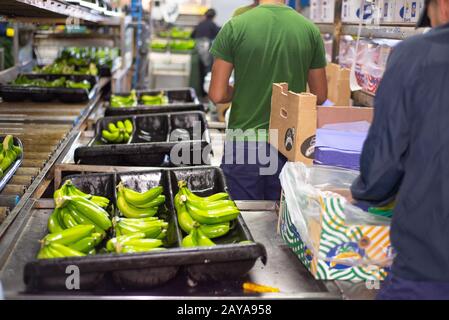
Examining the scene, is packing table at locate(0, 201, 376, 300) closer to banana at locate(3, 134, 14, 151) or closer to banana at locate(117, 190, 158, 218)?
banana at locate(117, 190, 158, 218)

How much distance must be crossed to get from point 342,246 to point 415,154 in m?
0.40

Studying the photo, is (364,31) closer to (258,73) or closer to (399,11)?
(399,11)

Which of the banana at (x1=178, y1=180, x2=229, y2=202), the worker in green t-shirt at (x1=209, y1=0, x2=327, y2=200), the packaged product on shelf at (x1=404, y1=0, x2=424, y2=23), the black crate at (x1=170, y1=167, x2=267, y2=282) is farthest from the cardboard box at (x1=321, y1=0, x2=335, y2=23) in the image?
the black crate at (x1=170, y1=167, x2=267, y2=282)

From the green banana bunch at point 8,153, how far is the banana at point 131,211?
25.8 inches

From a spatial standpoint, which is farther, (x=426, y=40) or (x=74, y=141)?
(x=74, y=141)

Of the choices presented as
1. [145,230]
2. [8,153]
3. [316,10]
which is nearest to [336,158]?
[145,230]

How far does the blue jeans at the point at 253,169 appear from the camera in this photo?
310 cm

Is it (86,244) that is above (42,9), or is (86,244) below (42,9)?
below

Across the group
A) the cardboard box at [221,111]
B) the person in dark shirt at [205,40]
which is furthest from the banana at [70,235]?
the person in dark shirt at [205,40]

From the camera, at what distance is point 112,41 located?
7793 millimetres

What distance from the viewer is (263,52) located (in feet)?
10.0
